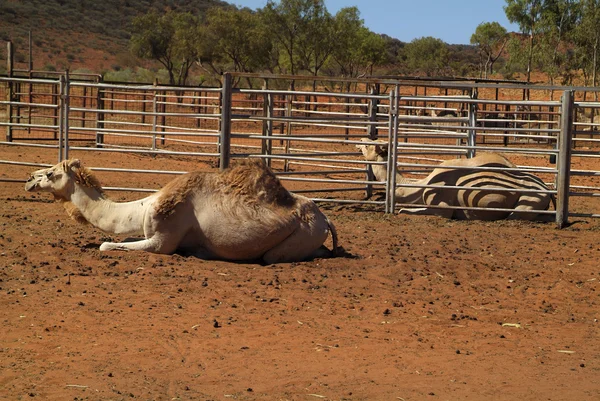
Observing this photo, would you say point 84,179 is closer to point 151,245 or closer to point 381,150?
point 151,245

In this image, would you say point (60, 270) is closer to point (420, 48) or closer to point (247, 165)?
point (247, 165)

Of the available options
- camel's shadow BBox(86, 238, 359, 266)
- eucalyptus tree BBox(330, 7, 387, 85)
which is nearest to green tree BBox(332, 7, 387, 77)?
eucalyptus tree BBox(330, 7, 387, 85)

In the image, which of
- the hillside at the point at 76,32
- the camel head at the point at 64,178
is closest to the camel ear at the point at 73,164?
the camel head at the point at 64,178

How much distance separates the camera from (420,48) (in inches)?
2413

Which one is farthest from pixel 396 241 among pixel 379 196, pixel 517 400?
pixel 517 400

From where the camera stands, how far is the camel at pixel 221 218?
7484 mm

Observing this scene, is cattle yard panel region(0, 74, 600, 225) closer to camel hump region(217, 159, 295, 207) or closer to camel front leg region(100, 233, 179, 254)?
camel hump region(217, 159, 295, 207)

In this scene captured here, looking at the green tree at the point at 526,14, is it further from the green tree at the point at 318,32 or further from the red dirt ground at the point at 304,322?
the red dirt ground at the point at 304,322

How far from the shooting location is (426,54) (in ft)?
200

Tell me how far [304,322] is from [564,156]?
5.66 m

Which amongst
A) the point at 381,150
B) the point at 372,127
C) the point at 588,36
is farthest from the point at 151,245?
the point at 588,36

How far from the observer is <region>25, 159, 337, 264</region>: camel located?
7.48m

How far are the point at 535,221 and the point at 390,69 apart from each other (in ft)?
182

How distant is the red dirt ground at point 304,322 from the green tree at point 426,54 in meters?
50.9
